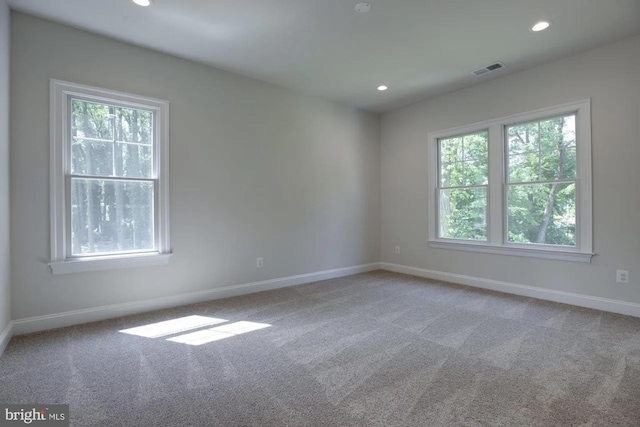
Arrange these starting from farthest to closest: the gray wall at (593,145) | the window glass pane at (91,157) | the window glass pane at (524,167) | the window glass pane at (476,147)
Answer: the window glass pane at (476,147) → the window glass pane at (524,167) → the gray wall at (593,145) → the window glass pane at (91,157)

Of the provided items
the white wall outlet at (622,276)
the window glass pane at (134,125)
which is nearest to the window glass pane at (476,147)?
the white wall outlet at (622,276)

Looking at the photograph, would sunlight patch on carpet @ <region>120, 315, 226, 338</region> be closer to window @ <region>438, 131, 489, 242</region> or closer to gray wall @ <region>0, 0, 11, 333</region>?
gray wall @ <region>0, 0, 11, 333</region>

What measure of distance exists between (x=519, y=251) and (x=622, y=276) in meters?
0.94

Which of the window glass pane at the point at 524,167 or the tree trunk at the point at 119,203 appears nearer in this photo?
the tree trunk at the point at 119,203

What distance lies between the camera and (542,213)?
3779mm

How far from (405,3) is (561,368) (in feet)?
9.69

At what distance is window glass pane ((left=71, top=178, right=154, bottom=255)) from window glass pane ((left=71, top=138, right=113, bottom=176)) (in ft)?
0.32

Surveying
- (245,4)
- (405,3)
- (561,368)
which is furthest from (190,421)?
(405,3)

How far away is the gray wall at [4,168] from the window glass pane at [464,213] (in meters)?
4.92

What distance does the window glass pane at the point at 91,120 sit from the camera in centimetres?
297

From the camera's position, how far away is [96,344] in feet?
8.20

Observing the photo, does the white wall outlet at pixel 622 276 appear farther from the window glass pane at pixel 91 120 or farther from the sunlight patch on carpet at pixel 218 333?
the window glass pane at pixel 91 120
